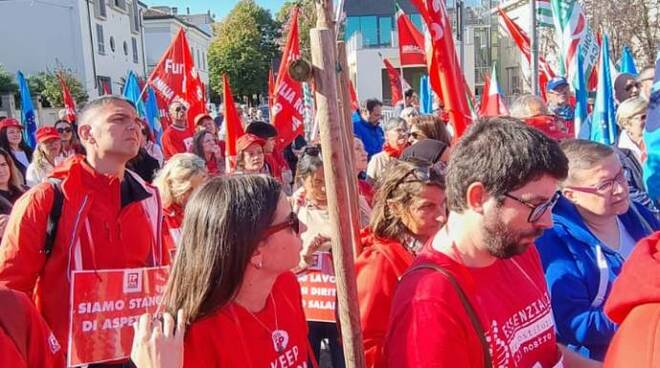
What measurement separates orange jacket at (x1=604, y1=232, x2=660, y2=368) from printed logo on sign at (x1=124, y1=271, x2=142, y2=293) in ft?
7.60

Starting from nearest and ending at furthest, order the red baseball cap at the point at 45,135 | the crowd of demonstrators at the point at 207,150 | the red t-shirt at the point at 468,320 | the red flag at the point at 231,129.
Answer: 1. the red t-shirt at the point at 468,320
2. the red flag at the point at 231,129
3. the crowd of demonstrators at the point at 207,150
4. the red baseball cap at the point at 45,135

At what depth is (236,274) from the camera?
187 cm

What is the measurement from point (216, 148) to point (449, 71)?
3.14m

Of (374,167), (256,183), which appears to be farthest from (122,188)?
(374,167)

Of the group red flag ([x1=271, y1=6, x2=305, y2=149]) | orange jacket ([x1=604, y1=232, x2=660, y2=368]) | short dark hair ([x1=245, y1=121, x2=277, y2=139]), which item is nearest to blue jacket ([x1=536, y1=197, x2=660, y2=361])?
orange jacket ([x1=604, y1=232, x2=660, y2=368])

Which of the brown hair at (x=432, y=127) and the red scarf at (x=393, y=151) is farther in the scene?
the red scarf at (x=393, y=151)

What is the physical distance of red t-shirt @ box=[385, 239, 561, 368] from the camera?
1.63 m

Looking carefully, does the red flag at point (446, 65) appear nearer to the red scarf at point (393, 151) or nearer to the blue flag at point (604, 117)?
the blue flag at point (604, 117)

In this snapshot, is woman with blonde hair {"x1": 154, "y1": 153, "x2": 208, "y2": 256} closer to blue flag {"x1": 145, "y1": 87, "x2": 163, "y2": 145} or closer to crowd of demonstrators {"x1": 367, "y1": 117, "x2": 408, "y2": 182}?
crowd of demonstrators {"x1": 367, "y1": 117, "x2": 408, "y2": 182}

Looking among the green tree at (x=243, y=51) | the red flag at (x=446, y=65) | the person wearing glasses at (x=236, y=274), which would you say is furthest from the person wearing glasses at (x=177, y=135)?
the green tree at (x=243, y=51)

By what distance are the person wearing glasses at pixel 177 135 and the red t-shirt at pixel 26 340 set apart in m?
6.01

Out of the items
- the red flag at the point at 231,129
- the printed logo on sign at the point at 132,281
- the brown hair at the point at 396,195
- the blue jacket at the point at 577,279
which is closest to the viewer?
the blue jacket at the point at 577,279

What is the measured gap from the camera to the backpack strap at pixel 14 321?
1710mm

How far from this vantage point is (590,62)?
7.04 m
